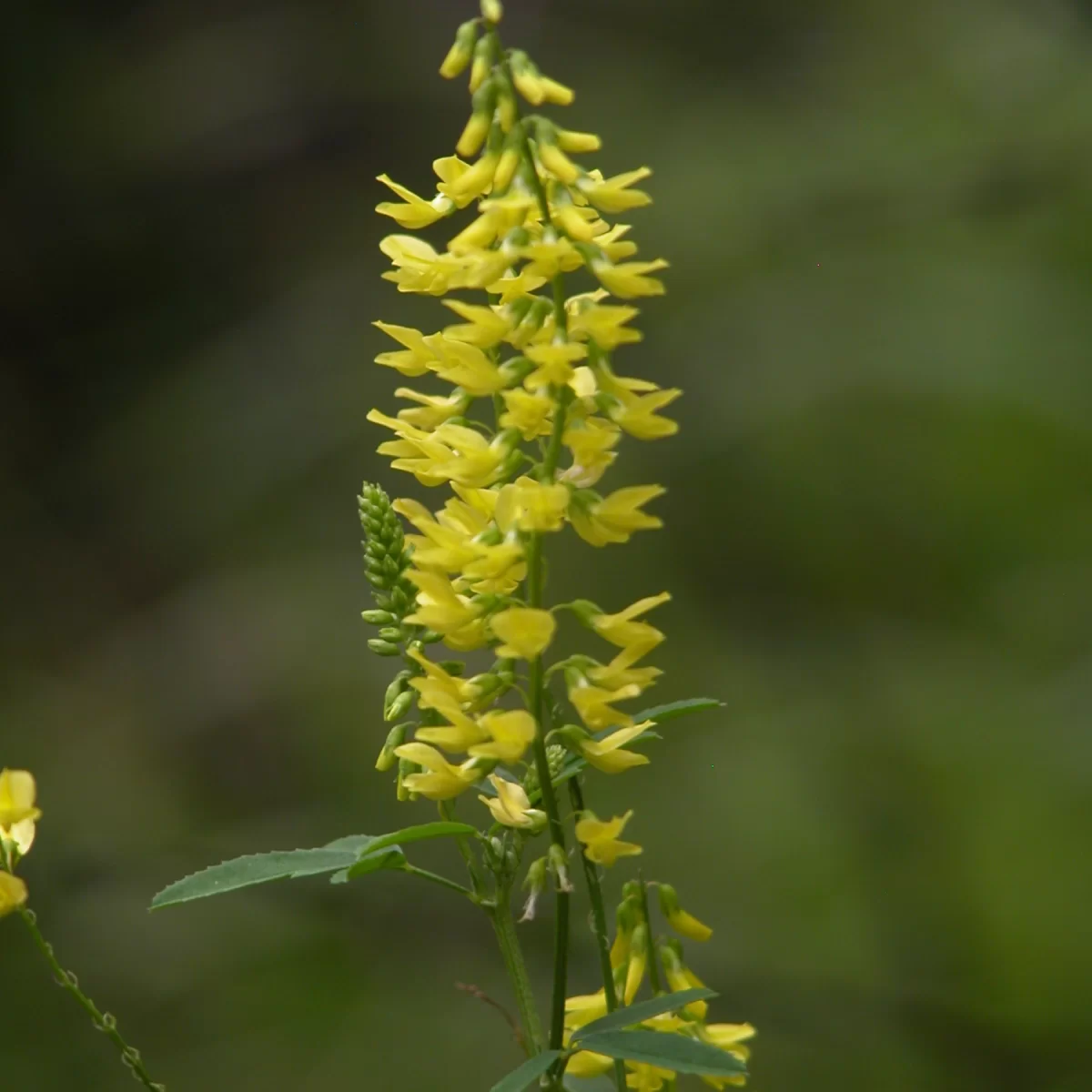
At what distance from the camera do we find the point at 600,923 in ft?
2.20

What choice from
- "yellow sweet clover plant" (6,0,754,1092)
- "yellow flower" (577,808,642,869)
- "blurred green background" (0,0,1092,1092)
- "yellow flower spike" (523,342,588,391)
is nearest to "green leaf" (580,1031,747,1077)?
"yellow sweet clover plant" (6,0,754,1092)

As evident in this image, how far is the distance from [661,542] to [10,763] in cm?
151

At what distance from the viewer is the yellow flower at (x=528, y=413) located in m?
0.63

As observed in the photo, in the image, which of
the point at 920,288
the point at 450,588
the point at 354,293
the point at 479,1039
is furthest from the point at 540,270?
the point at 354,293

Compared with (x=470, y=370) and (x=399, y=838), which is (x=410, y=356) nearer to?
(x=470, y=370)

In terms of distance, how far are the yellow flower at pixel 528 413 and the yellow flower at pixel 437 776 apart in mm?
160

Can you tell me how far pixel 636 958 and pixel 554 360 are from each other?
1.27 feet

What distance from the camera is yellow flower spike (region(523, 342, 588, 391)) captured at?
61cm

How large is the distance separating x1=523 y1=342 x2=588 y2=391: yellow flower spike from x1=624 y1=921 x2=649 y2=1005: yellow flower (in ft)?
1.15

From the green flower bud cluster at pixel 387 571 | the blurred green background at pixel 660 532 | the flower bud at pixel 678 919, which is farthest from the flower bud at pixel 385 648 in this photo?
the blurred green background at pixel 660 532

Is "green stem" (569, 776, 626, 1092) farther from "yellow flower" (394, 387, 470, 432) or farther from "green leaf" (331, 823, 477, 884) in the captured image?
"yellow flower" (394, 387, 470, 432)

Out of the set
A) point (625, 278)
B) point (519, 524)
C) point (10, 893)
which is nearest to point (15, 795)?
point (10, 893)

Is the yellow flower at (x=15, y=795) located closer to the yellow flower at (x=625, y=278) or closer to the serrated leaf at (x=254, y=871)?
the serrated leaf at (x=254, y=871)

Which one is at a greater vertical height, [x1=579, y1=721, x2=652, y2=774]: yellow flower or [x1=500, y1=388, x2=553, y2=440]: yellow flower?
[x1=500, y1=388, x2=553, y2=440]: yellow flower
